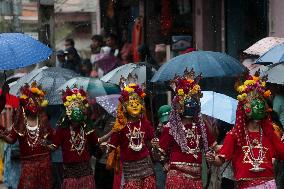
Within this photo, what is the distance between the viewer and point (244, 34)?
1391 centimetres

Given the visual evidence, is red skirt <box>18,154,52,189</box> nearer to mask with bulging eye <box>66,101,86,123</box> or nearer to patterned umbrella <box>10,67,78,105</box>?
mask with bulging eye <box>66,101,86,123</box>

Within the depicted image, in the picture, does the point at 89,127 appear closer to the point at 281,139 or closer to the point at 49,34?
the point at 281,139

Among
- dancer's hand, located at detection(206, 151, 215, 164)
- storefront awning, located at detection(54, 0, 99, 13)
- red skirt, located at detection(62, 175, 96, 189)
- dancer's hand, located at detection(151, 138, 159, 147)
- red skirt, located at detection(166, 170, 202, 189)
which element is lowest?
red skirt, located at detection(62, 175, 96, 189)

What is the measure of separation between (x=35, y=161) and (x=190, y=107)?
7.35ft

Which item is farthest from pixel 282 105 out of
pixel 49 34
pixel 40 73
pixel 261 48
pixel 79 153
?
pixel 49 34

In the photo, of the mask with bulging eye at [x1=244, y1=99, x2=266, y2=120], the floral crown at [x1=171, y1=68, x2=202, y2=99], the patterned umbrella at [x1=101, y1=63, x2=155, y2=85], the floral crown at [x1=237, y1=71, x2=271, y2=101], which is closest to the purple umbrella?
the patterned umbrella at [x1=101, y1=63, x2=155, y2=85]

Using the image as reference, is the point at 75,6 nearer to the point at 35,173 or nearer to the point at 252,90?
the point at 35,173

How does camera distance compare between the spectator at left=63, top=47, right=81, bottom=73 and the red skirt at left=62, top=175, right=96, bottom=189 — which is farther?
the spectator at left=63, top=47, right=81, bottom=73

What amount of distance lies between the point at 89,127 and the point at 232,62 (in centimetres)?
190

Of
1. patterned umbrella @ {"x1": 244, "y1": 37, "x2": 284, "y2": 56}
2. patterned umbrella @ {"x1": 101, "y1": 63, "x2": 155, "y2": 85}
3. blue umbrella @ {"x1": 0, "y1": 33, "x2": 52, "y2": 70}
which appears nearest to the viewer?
blue umbrella @ {"x1": 0, "y1": 33, "x2": 52, "y2": 70}

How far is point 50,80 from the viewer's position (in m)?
10.2

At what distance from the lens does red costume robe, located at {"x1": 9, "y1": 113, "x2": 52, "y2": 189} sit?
929cm

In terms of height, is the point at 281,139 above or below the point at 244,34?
below

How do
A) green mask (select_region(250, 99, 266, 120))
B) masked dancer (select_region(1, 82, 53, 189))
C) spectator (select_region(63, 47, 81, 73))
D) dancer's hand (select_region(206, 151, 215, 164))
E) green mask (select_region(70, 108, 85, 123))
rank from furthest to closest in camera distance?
1. spectator (select_region(63, 47, 81, 73))
2. masked dancer (select_region(1, 82, 53, 189))
3. green mask (select_region(70, 108, 85, 123))
4. dancer's hand (select_region(206, 151, 215, 164))
5. green mask (select_region(250, 99, 266, 120))
